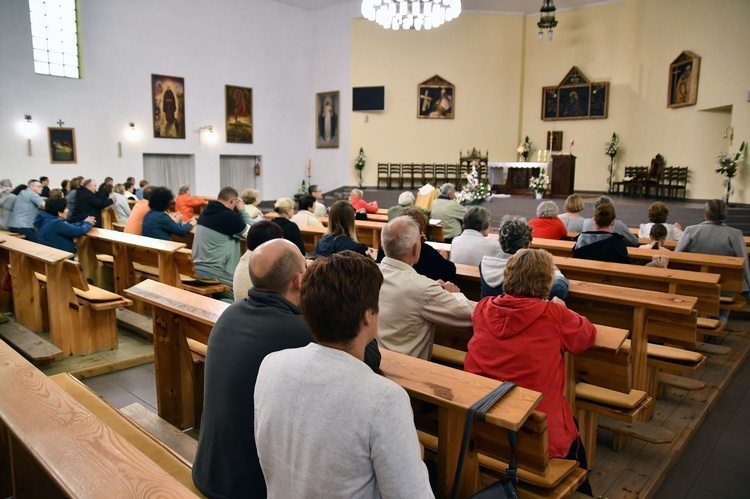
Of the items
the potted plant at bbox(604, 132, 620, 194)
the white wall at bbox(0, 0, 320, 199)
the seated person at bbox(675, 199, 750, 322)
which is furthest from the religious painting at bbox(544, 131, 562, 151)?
the seated person at bbox(675, 199, 750, 322)

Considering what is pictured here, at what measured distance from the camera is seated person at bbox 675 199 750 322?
17.8 feet

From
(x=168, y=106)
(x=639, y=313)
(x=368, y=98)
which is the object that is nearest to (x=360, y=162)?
(x=368, y=98)

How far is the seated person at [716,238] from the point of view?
17.8ft

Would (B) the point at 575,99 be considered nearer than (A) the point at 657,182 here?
No

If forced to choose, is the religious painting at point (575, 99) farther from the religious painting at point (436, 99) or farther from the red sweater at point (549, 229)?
the red sweater at point (549, 229)

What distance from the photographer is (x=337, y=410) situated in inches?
51.1

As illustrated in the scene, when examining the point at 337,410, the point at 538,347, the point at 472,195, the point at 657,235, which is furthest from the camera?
the point at 472,195

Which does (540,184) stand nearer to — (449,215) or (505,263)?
(449,215)

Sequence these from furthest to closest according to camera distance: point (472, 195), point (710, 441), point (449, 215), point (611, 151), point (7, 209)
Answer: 1. point (611, 151)
2. point (472, 195)
3. point (7, 209)
4. point (449, 215)
5. point (710, 441)

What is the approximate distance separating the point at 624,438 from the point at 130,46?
1512 cm

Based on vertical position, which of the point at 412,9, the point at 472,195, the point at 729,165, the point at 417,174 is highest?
the point at 412,9

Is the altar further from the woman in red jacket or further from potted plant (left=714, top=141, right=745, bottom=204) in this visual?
the woman in red jacket

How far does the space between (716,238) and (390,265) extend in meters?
4.19

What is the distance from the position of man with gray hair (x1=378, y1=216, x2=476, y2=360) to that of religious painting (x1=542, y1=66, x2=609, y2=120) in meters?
15.2
